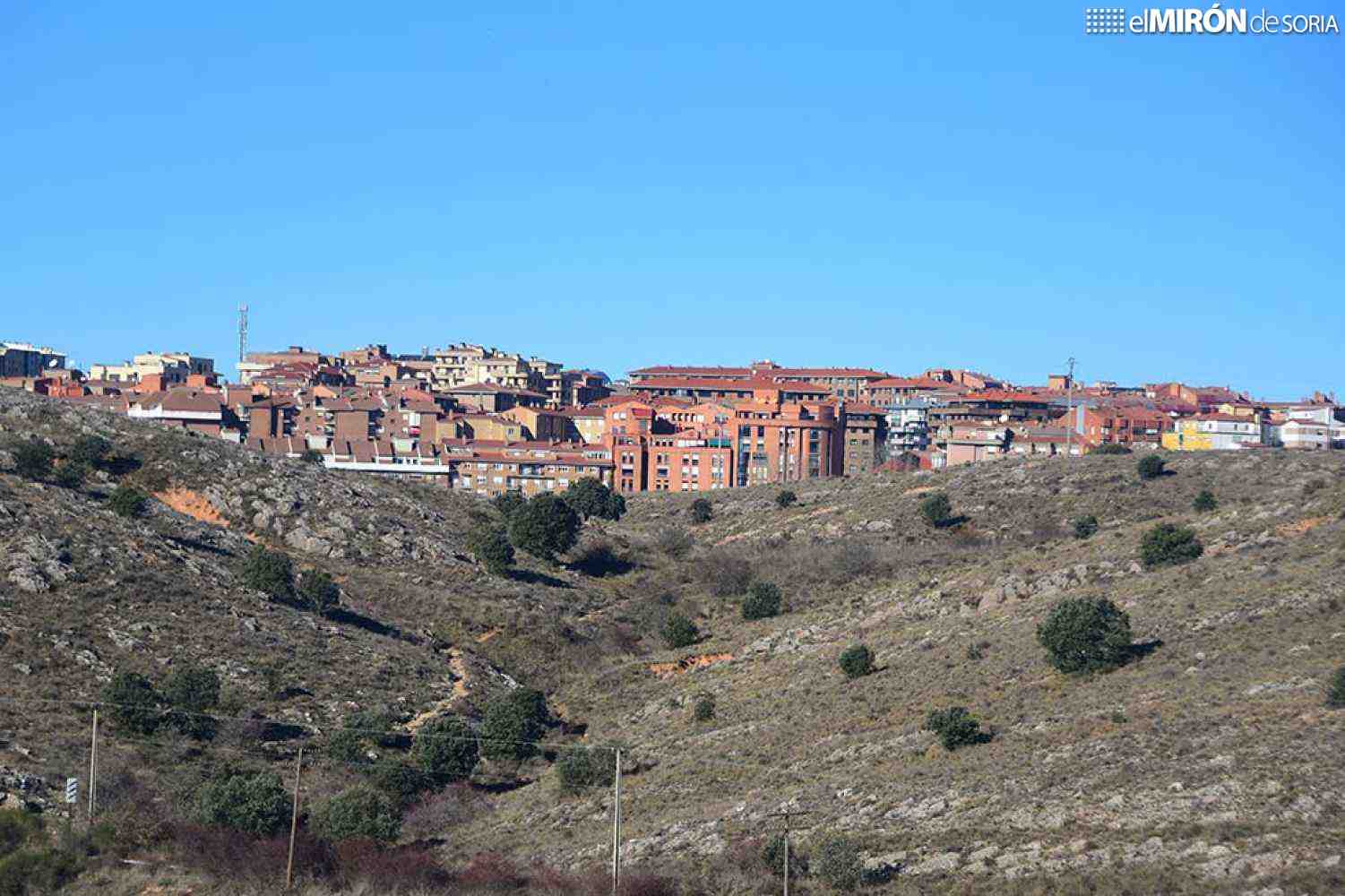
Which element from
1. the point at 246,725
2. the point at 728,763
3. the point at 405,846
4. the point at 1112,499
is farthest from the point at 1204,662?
Result: the point at 1112,499

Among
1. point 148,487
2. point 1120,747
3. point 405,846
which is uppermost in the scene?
point 148,487

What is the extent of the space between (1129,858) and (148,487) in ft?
201

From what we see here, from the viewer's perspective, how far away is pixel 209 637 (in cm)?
6172

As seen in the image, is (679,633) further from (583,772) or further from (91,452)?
(91,452)

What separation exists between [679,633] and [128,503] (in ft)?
82.3

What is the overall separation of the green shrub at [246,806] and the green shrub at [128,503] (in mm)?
33284

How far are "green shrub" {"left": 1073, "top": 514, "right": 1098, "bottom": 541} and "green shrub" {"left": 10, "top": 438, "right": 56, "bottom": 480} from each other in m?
50.3

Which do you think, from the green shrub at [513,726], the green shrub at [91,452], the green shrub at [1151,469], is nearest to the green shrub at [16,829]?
the green shrub at [513,726]

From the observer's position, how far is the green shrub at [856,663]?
197 ft

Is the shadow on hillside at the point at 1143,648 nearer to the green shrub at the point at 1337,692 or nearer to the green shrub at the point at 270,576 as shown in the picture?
the green shrub at the point at 1337,692

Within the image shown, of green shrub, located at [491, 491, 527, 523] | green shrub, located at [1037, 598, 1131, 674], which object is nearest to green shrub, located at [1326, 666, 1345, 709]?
green shrub, located at [1037, 598, 1131, 674]

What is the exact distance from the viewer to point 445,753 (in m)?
53.6

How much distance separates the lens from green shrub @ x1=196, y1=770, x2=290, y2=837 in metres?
42.6

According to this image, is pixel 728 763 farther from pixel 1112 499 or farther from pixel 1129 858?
pixel 1112 499
